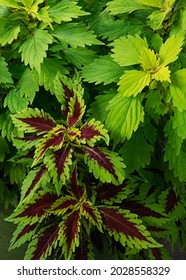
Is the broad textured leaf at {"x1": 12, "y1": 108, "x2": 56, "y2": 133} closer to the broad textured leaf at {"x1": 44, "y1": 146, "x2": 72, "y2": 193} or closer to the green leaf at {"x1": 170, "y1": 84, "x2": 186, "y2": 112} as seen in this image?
the broad textured leaf at {"x1": 44, "y1": 146, "x2": 72, "y2": 193}

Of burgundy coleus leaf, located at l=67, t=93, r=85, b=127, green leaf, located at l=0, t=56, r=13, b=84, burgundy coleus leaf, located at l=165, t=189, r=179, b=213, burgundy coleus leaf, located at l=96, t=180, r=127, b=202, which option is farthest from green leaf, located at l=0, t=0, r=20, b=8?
burgundy coleus leaf, located at l=165, t=189, r=179, b=213

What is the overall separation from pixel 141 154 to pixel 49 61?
287 mm

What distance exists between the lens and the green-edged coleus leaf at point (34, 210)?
106 cm

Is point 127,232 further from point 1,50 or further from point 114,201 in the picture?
point 1,50

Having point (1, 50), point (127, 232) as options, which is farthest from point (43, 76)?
point (127, 232)

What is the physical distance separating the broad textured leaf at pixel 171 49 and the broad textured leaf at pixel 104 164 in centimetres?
22

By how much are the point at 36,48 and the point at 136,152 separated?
1.01ft

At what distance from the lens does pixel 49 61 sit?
1.09 meters

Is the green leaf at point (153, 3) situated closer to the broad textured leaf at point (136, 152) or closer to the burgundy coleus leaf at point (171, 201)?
the broad textured leaf at point (136, 152)

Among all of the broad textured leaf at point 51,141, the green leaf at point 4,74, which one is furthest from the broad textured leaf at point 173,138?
the green leaf at point 4,74

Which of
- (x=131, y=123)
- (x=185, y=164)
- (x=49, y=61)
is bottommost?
(x=185, y=164)

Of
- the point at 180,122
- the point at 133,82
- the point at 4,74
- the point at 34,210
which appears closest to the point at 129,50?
the point at 133,82

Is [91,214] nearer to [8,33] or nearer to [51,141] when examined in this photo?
[51,141]

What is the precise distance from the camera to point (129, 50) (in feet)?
3.29
